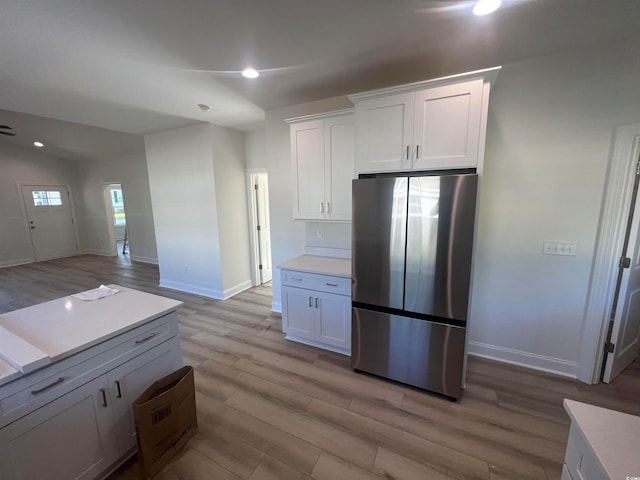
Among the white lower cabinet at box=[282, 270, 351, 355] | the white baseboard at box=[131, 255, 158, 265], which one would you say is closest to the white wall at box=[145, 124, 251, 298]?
the white lower cabinet at box=[282, 270, 351, 355]

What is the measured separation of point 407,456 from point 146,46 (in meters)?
3.38

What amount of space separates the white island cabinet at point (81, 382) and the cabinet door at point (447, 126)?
2183 millimetres

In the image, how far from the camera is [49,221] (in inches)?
279

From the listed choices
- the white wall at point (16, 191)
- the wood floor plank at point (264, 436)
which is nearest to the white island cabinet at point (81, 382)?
the wood floor plank at point (264, 436)

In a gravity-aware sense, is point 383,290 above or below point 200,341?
above

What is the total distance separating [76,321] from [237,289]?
9.65 ft

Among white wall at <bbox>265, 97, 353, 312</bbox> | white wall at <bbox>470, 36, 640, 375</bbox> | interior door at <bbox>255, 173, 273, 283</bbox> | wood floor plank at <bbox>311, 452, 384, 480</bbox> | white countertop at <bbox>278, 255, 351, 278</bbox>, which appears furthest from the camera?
interior door at <bbox>255, 173, 273, 283</bbox>

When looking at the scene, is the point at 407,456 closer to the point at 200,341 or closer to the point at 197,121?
the point at 200,341

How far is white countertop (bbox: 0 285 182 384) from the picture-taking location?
4.17ft

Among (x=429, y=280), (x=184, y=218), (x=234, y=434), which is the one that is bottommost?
(x=234, y=434)

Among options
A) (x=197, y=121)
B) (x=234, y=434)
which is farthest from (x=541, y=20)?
(x=197, y=121)

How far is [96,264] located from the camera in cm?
663

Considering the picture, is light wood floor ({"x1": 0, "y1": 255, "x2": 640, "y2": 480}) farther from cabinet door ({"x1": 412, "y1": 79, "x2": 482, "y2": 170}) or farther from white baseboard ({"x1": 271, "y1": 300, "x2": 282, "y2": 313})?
cabinet door ({"x1": 412, "y1": 79, "x2": 482, "y2": 170})

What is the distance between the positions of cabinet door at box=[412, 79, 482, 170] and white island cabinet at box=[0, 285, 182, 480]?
218 cm
